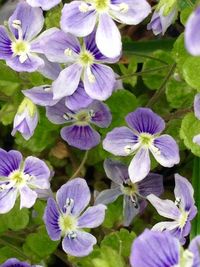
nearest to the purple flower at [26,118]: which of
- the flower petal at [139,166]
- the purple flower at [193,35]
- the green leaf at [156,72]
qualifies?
the flower petal at [139,166]

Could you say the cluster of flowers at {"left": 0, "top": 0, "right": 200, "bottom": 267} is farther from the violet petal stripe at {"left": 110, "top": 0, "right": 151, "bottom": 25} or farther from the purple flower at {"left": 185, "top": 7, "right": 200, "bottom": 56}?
the purple flower at {"left": 185, "top": 7, "right": 200, "bottom": 56}

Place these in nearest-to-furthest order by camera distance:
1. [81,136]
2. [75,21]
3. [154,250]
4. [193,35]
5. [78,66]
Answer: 1. [193,35]
2. [154,250]
3. [75,21]
4. [78,66]
5. [81,136]

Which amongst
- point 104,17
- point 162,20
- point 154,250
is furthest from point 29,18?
point 154,250

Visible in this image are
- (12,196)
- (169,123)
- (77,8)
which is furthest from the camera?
(169,123)

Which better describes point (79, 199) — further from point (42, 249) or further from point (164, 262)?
point (164, 262)

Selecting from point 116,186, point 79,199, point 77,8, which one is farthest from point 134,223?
point 77,8

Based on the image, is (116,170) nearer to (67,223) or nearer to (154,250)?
(67,223)

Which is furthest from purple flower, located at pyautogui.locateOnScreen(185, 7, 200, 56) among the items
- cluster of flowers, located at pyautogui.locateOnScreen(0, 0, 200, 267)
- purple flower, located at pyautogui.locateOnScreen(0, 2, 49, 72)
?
purple flower, located at pyautogui.locateOnScreen(0, 2, 49, 72)
